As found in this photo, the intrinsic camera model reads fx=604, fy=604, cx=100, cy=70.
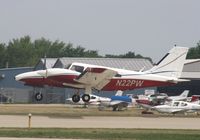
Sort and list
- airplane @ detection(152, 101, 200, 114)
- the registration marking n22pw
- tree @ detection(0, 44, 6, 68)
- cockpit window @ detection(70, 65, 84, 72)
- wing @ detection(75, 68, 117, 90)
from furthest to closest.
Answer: tree @ detection(0, 44, 6, 68) → airplane @ detection(152, 101, 200, 114) → the registration marking n22pw → cockpit window @ detection(70, 65, 84, 72) → wing @ detection(75, 68, 117, 90)

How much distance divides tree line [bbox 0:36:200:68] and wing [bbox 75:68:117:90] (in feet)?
330

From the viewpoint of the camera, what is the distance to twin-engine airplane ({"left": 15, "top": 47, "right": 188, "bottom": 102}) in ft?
153

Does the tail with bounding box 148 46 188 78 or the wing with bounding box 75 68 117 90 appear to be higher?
the tail with bounding box 148 46 188 78

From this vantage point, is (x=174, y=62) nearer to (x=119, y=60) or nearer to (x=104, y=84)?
(x=104, y=84)

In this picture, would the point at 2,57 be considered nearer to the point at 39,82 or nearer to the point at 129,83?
the point at 39,82

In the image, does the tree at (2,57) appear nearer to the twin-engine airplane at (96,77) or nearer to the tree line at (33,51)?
the tree line at (33,51)

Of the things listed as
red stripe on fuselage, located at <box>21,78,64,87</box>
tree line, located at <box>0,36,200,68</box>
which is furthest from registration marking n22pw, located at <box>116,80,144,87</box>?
tree line, located at <box>0,36,200,68</box>

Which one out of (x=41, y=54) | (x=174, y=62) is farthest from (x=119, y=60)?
(x=41, y=54)

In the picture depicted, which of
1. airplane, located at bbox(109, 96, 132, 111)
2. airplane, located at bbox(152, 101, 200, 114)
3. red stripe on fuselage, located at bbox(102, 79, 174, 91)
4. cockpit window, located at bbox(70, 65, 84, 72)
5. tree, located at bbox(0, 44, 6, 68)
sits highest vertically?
tree, located at bbox(0, 44, 6, 68)

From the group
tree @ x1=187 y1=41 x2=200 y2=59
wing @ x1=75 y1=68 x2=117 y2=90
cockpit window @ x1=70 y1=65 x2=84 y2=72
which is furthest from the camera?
tree @ x1=187 y1=41 x2=200 y2=59

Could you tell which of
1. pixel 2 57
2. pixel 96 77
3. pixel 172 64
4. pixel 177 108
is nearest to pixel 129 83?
pixel 96 77

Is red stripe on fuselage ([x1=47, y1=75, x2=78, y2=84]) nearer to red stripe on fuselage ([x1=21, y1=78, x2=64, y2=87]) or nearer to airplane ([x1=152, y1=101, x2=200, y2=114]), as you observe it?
red stripe on fuselage ([x1=21, y1=78, x2=64, y2=87])

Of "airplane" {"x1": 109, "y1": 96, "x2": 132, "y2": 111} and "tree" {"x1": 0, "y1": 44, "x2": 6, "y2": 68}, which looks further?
"tree" {"x1": 0, "y1": 44, "x2": 6, "y2": 68}

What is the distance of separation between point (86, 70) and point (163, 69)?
7.70 m
